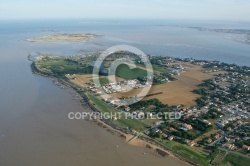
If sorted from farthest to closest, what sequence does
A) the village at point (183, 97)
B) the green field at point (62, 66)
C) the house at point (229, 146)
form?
the green field at point (62, 66) < the village at point (183, 97) < the house at point (229, 146)

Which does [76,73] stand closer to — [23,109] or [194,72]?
[23,109]

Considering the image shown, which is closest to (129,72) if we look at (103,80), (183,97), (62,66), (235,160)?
(103,80)

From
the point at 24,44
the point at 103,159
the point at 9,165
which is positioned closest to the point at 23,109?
the point at 9,165

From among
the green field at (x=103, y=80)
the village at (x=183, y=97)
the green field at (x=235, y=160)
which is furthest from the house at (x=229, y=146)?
the green field at (x=103, y=80)

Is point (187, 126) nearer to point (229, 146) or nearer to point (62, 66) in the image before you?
point (229, 146)

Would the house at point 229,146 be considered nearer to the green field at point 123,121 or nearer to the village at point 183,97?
the village at point 183,97

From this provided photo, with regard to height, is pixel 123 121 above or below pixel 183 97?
below
